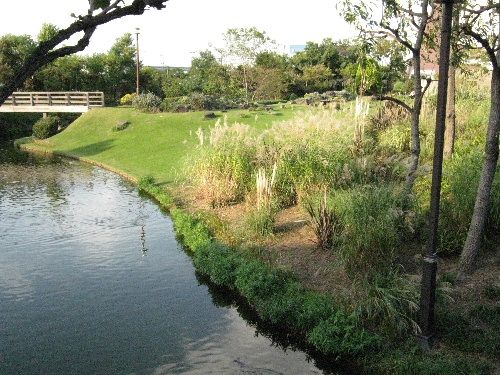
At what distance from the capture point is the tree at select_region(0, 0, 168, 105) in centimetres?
256

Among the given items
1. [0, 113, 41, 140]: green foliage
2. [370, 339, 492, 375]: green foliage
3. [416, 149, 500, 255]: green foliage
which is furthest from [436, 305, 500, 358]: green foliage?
[0, 113, 41, 140]: green foliage

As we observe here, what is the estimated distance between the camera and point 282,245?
9719mm

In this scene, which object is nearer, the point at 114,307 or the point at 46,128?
the point at 114,307

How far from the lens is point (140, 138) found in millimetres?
24719

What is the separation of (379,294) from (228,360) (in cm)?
219

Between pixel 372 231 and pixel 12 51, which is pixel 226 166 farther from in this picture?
pixel 12 51

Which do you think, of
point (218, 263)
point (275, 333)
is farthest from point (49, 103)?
point (275, 333)

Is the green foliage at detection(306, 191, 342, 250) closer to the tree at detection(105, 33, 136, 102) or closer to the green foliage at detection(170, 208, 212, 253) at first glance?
the green foliage at detection(170, 208, 212, 253)

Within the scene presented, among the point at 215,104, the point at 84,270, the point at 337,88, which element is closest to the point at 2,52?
the point at 215,104

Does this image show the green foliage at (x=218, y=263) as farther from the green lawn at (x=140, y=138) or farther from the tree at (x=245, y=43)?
the tree at (x=245, y=43)

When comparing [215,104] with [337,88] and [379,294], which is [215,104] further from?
[379,294]

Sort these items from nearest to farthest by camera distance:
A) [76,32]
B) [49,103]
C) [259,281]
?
[76,32]
[259,281]
[49,103]

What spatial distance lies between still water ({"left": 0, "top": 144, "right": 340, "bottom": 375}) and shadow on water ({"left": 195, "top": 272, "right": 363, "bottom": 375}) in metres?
0.03

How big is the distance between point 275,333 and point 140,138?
18660mm
